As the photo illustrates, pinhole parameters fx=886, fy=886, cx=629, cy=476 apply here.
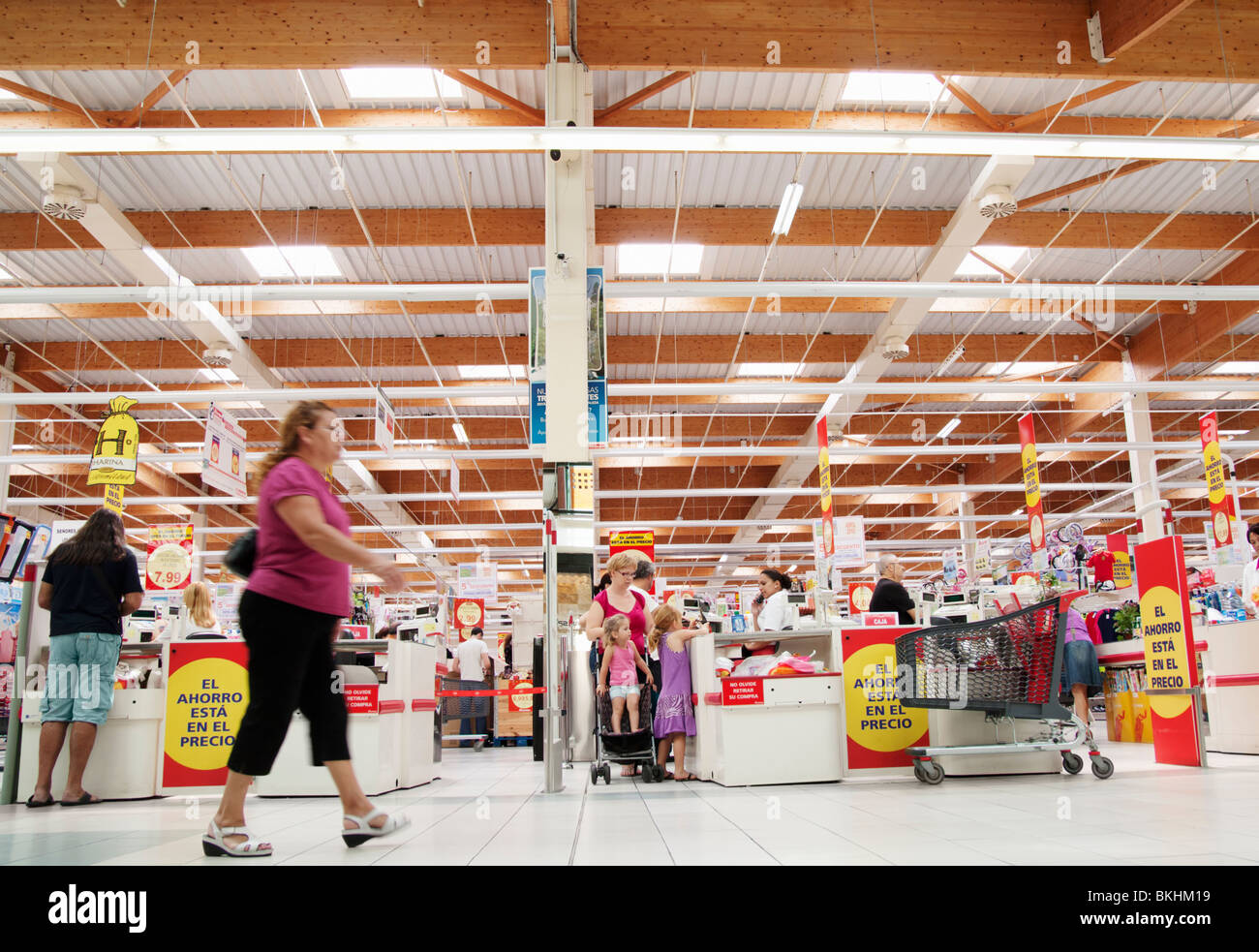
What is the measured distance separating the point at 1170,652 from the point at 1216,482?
800cm

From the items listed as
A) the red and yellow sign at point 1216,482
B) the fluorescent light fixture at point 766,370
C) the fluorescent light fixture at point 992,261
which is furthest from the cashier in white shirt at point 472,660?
the red and yellow sign at point 1216,482

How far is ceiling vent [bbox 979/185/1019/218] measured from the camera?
907 centimetres

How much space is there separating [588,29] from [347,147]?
269 cm

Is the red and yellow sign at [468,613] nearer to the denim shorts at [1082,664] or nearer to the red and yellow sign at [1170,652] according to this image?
the denim shorts at [1082,664]

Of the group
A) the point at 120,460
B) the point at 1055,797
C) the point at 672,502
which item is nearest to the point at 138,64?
the point at 120,460

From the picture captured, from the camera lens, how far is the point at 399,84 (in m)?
8.60

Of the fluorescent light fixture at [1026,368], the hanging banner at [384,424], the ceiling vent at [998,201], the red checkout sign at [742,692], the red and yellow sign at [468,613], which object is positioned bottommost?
the red checkout sign at [742,692]

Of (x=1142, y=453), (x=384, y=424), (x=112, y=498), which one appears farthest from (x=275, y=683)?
(x=1142, y=453)

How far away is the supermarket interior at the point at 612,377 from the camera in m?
3.53

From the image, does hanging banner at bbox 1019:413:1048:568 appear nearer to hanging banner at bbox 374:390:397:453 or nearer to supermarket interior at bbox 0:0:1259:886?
supermarket interior at bbox 0:0:1259:886

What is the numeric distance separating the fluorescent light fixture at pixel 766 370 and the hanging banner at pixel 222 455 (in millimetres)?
8089

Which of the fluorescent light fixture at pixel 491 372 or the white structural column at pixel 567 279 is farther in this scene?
the fluorescent light fixture at pixel 491 372

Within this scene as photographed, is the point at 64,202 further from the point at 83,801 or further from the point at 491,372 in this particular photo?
the point at 491,372
